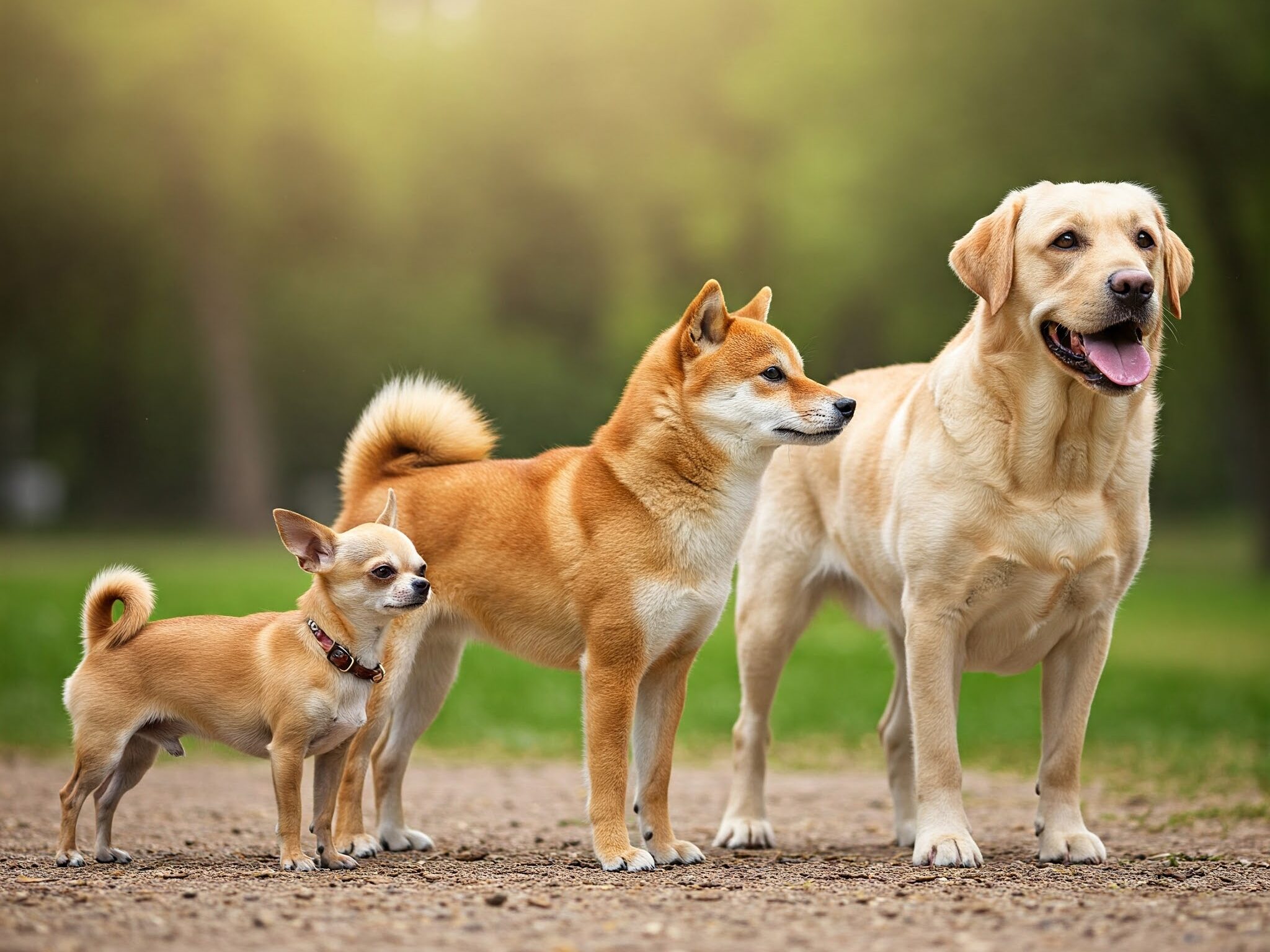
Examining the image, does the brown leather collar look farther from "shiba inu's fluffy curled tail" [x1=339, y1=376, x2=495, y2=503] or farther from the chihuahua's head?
"shiba inu's fluffy curled tail" [x1=339, y1=376, x2=495, y2=503]

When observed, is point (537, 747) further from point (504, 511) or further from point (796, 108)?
point (796, 108)

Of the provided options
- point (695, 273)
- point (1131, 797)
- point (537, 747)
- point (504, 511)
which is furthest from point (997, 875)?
point (695, 273)

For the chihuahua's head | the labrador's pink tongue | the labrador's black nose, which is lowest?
the chihuahua's head

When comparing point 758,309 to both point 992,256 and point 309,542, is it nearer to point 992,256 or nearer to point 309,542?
point 992,256

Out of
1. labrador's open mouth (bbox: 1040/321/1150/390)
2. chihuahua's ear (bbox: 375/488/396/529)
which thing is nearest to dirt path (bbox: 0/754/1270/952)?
chihuahua's ear (bbox: 375/488/396/529)

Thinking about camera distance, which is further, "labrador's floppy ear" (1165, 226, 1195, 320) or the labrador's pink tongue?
"labrador's floppy ear" (1165, 226, 1195, 320)

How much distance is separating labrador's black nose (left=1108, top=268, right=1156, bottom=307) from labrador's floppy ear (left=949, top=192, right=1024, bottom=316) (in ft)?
1.50

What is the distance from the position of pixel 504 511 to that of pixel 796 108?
66.7ft

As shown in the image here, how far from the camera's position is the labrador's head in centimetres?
520

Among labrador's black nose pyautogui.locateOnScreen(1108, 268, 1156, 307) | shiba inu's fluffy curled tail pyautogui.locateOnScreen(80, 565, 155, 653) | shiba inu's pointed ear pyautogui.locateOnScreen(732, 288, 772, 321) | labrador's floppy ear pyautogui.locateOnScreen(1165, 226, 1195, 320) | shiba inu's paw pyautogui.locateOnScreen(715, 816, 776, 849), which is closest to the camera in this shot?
labrador's black nose pyautogui.locateOnScreen(1108, 268, 1156, 307)

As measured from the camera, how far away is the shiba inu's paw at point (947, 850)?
17.9ft

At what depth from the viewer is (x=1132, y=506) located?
5.63 meters

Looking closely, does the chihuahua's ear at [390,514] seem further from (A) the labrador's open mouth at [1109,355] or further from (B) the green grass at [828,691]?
(B) the green grass at [828,691]

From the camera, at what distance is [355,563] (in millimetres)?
5316
